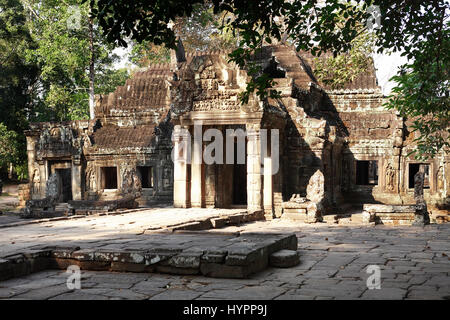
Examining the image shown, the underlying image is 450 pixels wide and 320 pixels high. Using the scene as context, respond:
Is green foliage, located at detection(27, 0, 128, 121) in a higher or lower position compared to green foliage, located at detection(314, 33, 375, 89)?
higher

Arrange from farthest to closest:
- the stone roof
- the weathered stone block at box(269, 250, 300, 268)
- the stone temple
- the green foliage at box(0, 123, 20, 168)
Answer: the green foliage at box(0, 123, 20, 168), the stone roof, the stone temple, the weathered stone block at box(269, 250, 300, 268)

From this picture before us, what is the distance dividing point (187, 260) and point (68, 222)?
6.29 m

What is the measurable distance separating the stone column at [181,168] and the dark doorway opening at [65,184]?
8.87 metres

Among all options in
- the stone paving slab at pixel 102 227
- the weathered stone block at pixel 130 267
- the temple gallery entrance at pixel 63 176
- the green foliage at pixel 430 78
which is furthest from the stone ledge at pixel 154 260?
the temple gallery entrance at pixel 63 176

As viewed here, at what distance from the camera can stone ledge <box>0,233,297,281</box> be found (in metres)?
6.43

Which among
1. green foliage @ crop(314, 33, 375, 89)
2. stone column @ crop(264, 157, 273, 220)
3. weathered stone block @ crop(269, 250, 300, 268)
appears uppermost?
green foliage @ crop(314, 33, 375, 89)

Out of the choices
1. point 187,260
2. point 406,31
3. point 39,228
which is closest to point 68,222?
point 39,228

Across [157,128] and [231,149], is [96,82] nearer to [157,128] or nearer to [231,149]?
[157,128]

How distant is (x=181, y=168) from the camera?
16.3m

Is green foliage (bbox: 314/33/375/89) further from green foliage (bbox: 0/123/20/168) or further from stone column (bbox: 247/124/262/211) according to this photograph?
green foliage (bbox: 0/123/20/168)

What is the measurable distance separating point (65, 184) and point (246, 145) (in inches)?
395

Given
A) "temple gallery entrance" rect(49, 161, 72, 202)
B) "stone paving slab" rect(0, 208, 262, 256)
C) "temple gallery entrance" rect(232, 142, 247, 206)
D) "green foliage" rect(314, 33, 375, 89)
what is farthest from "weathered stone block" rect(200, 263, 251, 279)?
"temple gallery entrance" rect(49, 161, 72, 202)

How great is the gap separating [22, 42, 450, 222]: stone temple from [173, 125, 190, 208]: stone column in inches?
1.4

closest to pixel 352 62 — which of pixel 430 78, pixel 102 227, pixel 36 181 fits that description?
pixel 430 78
